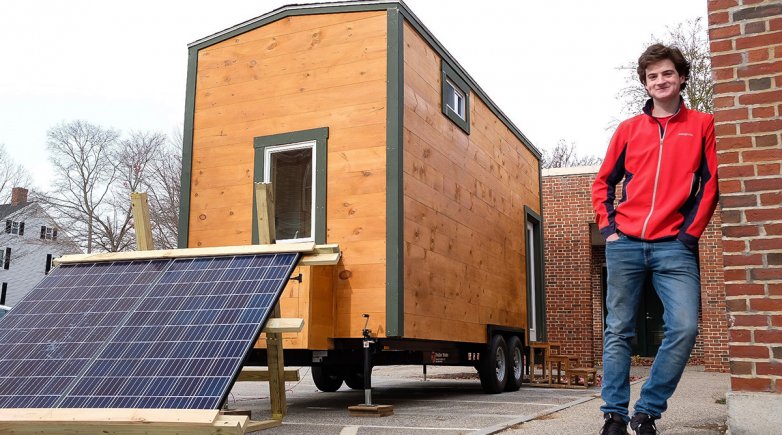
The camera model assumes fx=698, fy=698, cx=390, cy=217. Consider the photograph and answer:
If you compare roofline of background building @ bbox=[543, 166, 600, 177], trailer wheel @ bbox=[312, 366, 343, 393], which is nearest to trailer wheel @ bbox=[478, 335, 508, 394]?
trailer wheel @ bbox=[312, 366, 343, 393]

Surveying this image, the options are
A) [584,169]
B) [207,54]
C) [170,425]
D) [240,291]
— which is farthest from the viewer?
[584,169]

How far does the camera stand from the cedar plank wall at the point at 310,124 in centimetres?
664

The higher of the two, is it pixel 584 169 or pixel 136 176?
pixel 136 176

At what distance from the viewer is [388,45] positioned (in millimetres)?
6875

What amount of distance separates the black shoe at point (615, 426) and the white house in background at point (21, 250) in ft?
106

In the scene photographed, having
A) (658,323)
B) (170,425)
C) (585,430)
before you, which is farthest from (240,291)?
(658,323)

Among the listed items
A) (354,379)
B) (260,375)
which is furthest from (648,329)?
(260,375)

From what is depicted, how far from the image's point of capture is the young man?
3385mm

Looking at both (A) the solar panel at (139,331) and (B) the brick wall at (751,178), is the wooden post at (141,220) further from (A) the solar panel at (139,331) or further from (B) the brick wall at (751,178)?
(B) the brick wall at (751,178)

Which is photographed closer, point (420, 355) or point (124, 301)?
point (124, 301)

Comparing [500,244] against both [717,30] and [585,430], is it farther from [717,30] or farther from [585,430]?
[717,30]

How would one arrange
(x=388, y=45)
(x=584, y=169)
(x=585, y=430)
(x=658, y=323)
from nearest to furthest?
(x=585, y=430) < (x=388, y=45) < (x=584, y=169) < (x=658, y=323)

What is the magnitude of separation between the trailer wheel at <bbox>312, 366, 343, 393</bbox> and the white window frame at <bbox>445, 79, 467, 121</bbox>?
4062mm

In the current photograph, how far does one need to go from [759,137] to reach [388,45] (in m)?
4.11
